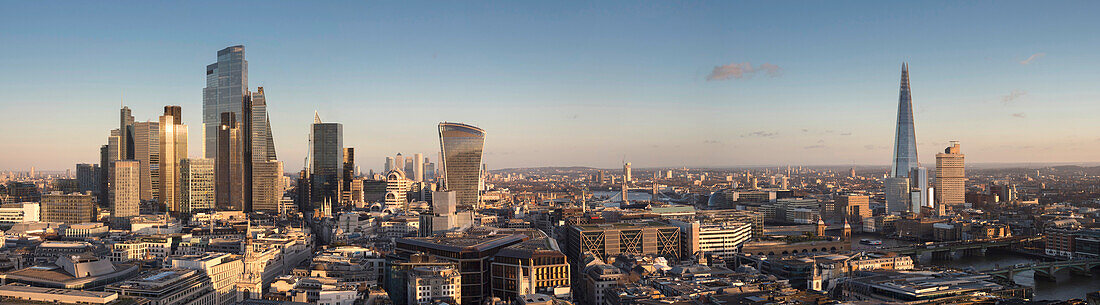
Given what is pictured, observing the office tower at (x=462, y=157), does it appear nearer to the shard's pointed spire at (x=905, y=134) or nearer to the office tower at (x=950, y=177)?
the shard's pointed spire at (x=905, y=134)

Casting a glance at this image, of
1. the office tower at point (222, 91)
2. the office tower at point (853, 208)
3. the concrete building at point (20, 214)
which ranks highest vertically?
the office tower at point (222, 91)

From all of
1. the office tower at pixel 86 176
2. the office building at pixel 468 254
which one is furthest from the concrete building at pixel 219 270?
the office tower at pixel 86 176

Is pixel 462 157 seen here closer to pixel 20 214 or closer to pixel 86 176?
pixel 20 214

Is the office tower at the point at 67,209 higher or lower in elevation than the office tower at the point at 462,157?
lower

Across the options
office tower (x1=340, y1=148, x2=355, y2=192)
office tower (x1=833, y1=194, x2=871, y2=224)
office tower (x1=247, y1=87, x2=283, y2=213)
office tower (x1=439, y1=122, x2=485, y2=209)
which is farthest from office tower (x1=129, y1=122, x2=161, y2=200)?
office tower (x1=833, y1=194, x2=871, y2=224)

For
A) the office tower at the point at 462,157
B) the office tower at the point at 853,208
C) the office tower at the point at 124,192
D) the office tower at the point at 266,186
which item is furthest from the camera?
the office tower at the point at 853,208

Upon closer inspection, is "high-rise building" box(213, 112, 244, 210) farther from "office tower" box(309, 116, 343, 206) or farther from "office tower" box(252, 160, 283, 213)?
"office tower" box(309, 116, 343, 206)
